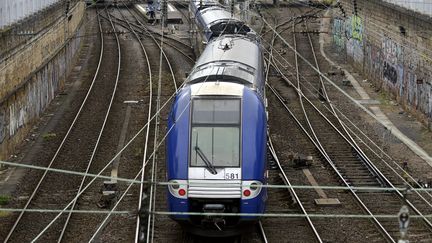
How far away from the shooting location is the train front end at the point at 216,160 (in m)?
11.9

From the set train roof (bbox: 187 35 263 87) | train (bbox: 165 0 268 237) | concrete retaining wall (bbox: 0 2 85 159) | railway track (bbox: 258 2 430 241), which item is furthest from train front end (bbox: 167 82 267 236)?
concrete retaining wall (bbox: 0 2 85 159)

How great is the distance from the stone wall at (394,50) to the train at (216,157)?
11.9m

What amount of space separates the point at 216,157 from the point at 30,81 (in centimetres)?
1262

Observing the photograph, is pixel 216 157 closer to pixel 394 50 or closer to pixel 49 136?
pixel 49 136

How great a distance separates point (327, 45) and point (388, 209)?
27.4 meters

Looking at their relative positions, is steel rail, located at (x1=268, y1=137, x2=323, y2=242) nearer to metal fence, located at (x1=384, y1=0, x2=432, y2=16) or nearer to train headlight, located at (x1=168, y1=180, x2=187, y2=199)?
train headlight, located at (x1=168, y1=180, x2=187, y2=199)

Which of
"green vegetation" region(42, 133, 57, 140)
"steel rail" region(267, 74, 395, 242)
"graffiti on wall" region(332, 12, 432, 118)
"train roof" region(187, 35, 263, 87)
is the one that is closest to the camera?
"steel rail" region(267, 74, 395, 242)

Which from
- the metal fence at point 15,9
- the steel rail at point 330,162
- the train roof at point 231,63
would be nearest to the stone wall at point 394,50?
the steel rail at point 330,162

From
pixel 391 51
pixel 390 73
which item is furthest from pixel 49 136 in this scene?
pixel 391 51

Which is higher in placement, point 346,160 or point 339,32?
point 339,32

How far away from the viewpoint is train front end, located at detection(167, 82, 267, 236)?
38.9 ft

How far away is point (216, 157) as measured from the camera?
480 inches

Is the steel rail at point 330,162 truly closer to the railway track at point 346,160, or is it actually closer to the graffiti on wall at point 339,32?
the railway track at point 346,160

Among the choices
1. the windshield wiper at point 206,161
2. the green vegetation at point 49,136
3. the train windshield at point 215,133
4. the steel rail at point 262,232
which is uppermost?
the train windshield at point 215,133
